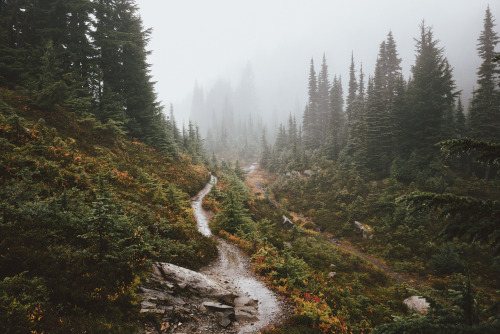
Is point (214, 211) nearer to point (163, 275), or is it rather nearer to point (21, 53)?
point (163, 275)

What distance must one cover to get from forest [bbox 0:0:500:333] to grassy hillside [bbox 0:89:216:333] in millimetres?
56

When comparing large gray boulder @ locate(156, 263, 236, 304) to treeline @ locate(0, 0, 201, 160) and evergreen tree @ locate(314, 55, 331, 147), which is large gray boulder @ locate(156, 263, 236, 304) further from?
evergreen tree @ locate(314, 55, 331, 147)

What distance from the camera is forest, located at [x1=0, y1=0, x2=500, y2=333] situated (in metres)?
5.81

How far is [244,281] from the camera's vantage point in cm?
1184

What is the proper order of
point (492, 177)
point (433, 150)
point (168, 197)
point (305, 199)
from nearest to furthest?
point (168, 197)
point (492, 177)
point (433, 150)
point (305, 199)

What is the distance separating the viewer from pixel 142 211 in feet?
43.9

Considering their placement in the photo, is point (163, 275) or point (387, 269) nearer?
point (163, 275)

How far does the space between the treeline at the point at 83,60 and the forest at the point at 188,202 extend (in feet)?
0.56

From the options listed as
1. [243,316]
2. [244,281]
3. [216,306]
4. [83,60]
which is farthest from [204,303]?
[83,60]

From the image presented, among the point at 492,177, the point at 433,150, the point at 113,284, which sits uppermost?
the point at 433,150

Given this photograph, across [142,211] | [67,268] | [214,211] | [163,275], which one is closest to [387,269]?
[214,211]

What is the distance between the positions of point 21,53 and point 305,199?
37968mm

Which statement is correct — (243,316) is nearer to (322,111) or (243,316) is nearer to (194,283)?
(194,283)

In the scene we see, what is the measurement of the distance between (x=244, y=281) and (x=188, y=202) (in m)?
10.6
